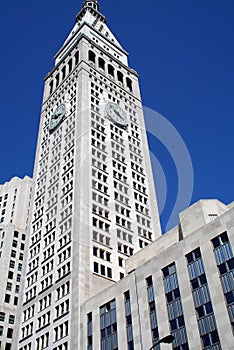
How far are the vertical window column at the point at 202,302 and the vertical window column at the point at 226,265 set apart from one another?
2.13m

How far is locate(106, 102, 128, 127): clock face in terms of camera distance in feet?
326

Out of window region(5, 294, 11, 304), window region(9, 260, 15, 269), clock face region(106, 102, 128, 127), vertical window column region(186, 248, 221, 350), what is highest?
clock face region(106, 102, 128, 127)

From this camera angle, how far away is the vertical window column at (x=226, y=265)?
42.2 m

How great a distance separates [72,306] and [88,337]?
6.15 meters

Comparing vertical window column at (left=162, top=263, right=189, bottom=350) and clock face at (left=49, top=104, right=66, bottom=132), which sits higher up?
clock face at (left=49, top=104, right=66, bottom=132)

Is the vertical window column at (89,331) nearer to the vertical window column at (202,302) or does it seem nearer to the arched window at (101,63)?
the vertical window column at (202,302)

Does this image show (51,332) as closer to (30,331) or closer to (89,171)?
(30,331)

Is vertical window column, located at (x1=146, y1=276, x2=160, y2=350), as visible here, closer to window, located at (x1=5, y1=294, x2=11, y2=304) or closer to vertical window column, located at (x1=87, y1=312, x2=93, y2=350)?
vertical window column, located at (x1=87, y1=312, x2=93, y2=350)

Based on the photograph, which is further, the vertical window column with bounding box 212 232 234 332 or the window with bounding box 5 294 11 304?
Result: the window with bounding box 5 294 11 304

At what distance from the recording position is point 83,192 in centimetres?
7606

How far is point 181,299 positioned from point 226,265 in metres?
6.95

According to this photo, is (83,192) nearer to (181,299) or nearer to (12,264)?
(181,299)

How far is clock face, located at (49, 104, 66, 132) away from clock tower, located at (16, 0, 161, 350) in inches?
15.3

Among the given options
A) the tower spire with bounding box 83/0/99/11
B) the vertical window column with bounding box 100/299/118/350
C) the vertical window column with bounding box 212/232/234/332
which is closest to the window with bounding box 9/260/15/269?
the vertical window column with bounding box 100/299/118/350
